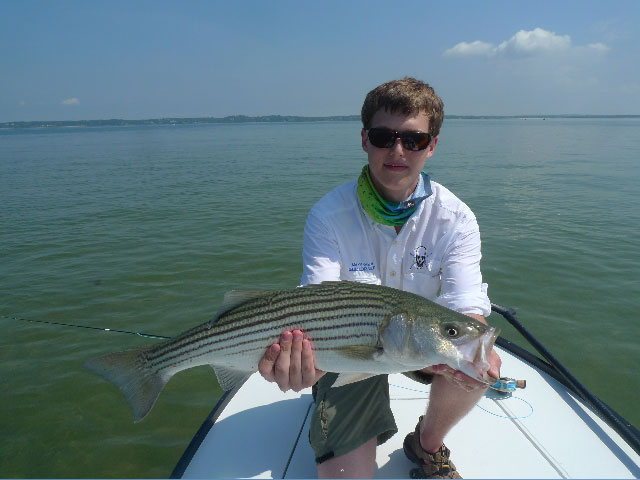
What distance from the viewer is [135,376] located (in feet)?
10.8

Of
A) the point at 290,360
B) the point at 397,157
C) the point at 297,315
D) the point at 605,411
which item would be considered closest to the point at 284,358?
the point at 290,360

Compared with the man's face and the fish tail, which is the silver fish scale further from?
the man's face

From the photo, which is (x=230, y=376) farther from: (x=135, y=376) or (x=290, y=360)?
(x=135, y=376)

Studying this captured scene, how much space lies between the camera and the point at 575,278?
9844 millimetres

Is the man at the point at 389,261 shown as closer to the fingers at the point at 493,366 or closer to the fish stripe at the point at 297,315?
the fingers at the point at 493,366

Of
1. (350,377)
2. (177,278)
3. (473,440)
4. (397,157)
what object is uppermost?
(397,157)

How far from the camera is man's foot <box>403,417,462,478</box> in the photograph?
3338 millimetres

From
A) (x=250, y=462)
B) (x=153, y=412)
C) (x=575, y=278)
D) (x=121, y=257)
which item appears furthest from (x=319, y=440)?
(x=121, y=257)

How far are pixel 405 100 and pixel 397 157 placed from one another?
49 centimetres

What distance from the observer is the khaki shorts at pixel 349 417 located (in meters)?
3.31

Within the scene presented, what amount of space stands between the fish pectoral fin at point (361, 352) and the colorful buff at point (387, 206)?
1355 millimetres

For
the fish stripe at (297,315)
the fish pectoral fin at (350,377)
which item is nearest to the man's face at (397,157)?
the fish stripe at (297,315)

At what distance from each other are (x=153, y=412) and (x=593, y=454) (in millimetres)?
5239

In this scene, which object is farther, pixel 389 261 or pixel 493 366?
pixel 389 261
